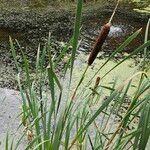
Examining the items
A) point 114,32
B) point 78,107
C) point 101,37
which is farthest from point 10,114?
point 114,32

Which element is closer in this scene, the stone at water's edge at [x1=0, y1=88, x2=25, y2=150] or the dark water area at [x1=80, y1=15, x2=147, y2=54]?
the stone at water's edge at [x1=0, y1=88, x2=25, y2=150]

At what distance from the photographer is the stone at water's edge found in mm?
2164

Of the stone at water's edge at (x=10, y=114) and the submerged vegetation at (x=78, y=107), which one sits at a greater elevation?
the submerged vegetation at (x=78, y=107)

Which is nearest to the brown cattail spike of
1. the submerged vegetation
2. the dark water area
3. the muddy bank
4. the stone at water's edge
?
the submerged vegetation

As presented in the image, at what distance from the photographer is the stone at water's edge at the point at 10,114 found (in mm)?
2164

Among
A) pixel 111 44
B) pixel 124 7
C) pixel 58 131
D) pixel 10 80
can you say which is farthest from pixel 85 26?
pixel 58 131

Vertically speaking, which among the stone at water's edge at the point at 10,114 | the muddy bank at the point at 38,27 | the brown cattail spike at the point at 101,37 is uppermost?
the brown cattail spike at the point at 101,37

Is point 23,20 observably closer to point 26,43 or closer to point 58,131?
point 26,43

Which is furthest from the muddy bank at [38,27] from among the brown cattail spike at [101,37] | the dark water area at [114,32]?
the brown cattail spike at [101,37]

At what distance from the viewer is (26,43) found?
150 inches

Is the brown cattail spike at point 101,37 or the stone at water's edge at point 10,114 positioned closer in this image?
the brown cattail spike at point 101,37

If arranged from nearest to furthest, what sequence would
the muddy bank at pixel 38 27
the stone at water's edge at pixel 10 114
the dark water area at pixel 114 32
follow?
the stone at water's edge at pixel 10 114
the muddy bank at pixel 38 27
the dark water area at pixel 114 32

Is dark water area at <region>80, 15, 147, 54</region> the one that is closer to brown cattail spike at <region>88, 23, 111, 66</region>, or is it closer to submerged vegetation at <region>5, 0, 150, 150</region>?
submerged vegetation at <region>5, 0, 150, 150</region>

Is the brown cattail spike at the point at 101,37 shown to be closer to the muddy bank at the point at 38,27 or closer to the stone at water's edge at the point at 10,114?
the stone at water's edge at the point at 10,114
